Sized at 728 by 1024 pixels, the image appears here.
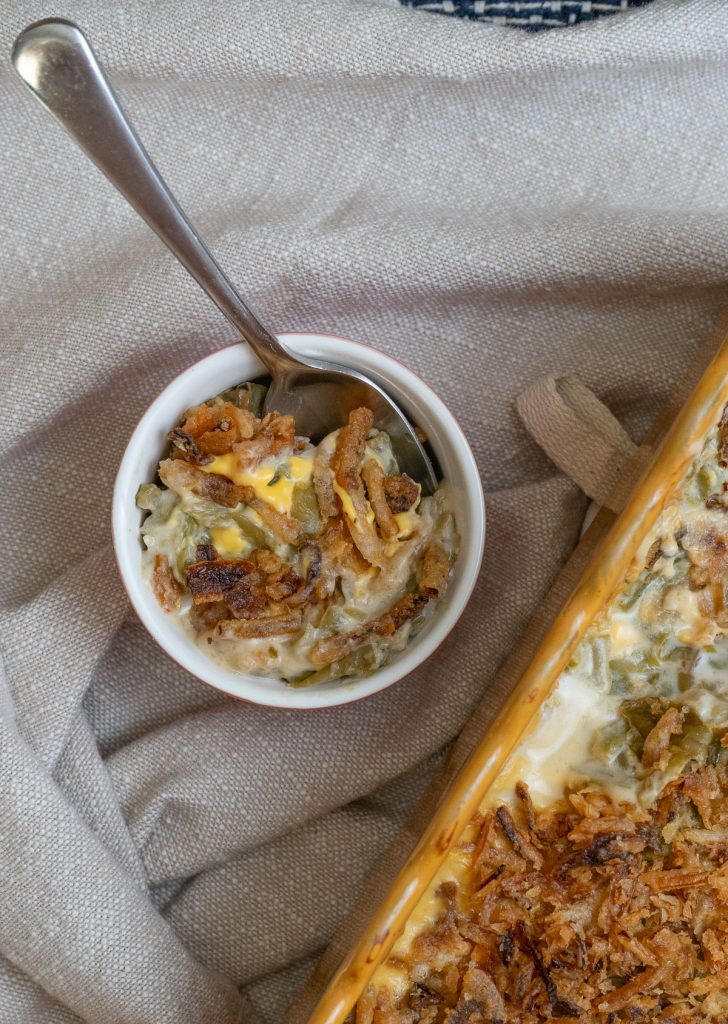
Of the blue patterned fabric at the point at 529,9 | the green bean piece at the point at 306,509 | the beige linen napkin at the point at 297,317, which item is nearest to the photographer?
the green bean piece at the point at 306,509

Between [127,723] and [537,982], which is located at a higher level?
[127,723]

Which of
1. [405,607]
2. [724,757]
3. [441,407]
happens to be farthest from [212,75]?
[724,757]

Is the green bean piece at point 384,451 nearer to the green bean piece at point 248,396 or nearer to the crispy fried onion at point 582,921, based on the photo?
the green bean piece at point 248,396

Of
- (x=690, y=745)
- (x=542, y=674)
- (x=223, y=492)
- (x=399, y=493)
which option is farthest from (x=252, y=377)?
(x=690, y=745)

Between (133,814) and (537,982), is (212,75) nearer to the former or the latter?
(133,814)

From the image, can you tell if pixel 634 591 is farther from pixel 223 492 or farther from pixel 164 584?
pixel 164 584

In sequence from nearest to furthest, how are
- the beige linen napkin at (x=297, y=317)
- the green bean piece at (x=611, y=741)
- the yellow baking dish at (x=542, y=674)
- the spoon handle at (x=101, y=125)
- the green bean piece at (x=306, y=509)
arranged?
the spoon handle at (x=101, y=125) < the yellow baking dish at (x=542, y=674) < the green bean piece at (x=611, y=741) < the green bean piece at (x=306, y=509) < the beige linen napkin at (x=297, y=317)

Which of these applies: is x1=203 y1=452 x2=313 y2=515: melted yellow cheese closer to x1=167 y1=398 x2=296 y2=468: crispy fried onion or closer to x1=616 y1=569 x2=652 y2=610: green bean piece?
x1=167 y1=398 x2=296 y2=468: crispy fried onion

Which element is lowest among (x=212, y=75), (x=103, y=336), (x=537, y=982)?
(x=537, y=982)


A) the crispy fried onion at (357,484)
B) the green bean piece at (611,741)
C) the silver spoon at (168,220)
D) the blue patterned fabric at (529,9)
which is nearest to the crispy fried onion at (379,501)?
the crispy fried onion at (357,484)
